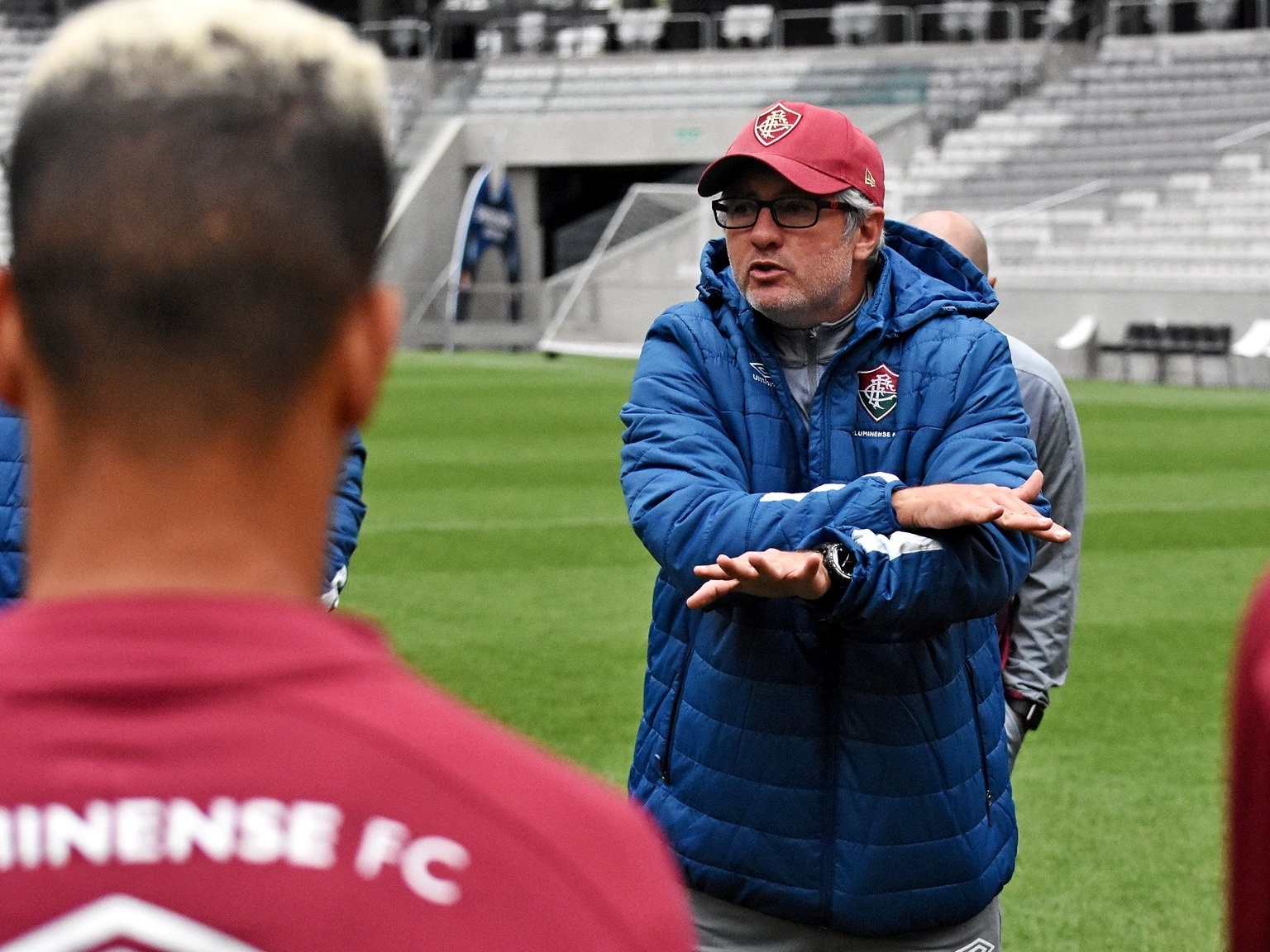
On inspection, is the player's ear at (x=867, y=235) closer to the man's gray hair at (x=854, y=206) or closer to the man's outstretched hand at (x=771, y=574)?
the man's gray hair at (x=854, y=206)

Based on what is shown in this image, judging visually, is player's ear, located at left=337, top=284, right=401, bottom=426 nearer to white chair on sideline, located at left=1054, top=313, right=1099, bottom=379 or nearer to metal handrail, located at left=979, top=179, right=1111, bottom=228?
white chair on sideline, located at left=1054, top=313, right=1099, bottom=379

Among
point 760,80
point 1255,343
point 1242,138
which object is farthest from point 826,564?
point 760,80

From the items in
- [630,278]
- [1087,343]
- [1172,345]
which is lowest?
[630,278]

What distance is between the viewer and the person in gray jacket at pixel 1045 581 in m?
4.43

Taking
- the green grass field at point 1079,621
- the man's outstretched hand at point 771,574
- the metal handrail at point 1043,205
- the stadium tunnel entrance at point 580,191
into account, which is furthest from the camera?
the stadium tunnel entrance at point 580,191

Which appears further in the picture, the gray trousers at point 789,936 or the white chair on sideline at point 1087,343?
the white chair on sideline at point 1087,343

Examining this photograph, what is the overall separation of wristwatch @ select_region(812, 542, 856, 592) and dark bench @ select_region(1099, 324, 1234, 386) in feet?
73.9

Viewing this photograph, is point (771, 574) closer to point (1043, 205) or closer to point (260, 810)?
point (260, 810)

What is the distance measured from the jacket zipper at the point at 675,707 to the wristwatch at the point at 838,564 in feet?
1.30

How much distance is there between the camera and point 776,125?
3480 mm

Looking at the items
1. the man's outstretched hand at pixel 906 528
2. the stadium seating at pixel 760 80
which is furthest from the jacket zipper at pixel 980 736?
the stadium seating at pixel 760 80

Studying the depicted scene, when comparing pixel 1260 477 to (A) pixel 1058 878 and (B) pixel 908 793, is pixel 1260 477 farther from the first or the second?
(B) pixel 908 793

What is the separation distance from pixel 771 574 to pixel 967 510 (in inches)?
13.6

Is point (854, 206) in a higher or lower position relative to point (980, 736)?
higher
